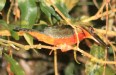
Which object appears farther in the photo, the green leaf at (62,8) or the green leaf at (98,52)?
the green leaf at (98,52)

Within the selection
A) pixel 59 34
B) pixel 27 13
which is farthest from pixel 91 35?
pixel 27 13

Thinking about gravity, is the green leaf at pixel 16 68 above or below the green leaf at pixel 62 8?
below

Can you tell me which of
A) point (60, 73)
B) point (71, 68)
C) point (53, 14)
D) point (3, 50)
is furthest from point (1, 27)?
point (60, 73)

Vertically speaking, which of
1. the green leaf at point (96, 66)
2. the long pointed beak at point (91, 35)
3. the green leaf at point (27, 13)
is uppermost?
the green leaf at point (27, 13)

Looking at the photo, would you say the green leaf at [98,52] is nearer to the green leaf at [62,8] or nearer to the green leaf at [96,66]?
the green leaf at [96,66]

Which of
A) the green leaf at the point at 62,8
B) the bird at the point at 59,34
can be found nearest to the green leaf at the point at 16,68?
the bird at the point at 59,34

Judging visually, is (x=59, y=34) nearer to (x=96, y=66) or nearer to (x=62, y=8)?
(x=62, y=8)

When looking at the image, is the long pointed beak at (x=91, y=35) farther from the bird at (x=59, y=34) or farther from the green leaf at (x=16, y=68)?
the green leaf at (x=16, y=68)

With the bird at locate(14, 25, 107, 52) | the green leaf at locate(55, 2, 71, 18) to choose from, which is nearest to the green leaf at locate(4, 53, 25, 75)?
the bird at locate(14, 25, 107, 52)

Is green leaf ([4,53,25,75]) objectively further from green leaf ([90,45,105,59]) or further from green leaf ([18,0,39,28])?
green leaf ([90,45,105,59])
